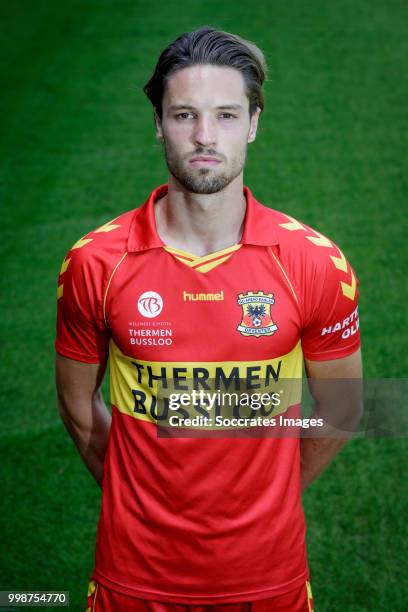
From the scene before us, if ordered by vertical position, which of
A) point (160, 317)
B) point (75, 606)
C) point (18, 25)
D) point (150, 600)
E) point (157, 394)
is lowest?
point (75, 606)

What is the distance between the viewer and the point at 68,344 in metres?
2.78

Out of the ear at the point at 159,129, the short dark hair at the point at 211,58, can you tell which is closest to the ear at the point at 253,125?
the short dark hair at the point at 211,58

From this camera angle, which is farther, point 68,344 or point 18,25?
point 18,25

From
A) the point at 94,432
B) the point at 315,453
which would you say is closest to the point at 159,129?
the point at 94,432

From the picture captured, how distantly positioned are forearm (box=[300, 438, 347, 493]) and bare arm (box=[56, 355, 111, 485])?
0.70m

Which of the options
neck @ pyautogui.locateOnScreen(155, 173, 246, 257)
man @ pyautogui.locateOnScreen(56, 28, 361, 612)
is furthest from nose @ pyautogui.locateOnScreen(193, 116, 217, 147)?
neck @ pyautogui.locateOnScreen(155, 173, 246, 257)

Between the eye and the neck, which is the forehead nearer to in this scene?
the eye

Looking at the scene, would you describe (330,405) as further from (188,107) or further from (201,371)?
(188,107)

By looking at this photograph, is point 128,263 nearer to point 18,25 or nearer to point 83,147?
point 83,147

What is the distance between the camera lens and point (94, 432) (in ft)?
9.96

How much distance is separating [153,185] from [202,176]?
5460 mm

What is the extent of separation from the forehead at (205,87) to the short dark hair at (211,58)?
20 mm

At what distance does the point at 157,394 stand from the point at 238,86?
38.1 inches

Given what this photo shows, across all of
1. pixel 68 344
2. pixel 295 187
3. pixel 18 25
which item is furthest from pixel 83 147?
pixel 68 344
